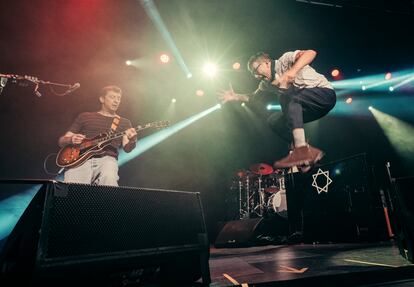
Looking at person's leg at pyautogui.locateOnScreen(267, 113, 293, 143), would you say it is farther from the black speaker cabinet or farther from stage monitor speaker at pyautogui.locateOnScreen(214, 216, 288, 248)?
stage monitor speaker at pyautogui.locateOnScreen(214, 216, 288, 248)

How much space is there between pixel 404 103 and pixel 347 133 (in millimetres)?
1773

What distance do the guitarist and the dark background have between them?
1.72 metres

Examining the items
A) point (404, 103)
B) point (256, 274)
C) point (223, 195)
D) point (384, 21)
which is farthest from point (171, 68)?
point (404, 103)

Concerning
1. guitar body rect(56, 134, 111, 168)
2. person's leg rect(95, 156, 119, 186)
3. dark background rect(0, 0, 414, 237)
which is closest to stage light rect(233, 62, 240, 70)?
dark background rect(0, 0, 414, 237)

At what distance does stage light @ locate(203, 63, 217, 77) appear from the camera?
6688mm

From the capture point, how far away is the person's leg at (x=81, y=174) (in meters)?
3.69

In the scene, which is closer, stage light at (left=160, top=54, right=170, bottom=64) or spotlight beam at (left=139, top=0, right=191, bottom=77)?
spotlight beam at (left=139, top=0, right=191, bottom=77)

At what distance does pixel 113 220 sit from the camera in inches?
56.5

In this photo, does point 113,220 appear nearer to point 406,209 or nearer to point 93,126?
point 406,209

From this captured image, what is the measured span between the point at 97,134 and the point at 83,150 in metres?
0.32

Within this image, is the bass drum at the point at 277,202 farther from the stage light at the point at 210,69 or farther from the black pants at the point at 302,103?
the black pants at the point at 302,103

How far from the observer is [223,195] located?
315 inches

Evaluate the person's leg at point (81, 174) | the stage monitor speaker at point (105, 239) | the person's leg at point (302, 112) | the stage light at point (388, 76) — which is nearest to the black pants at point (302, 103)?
the person's leg at point (302, 112)

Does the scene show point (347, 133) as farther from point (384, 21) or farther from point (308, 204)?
point (308, 204)
